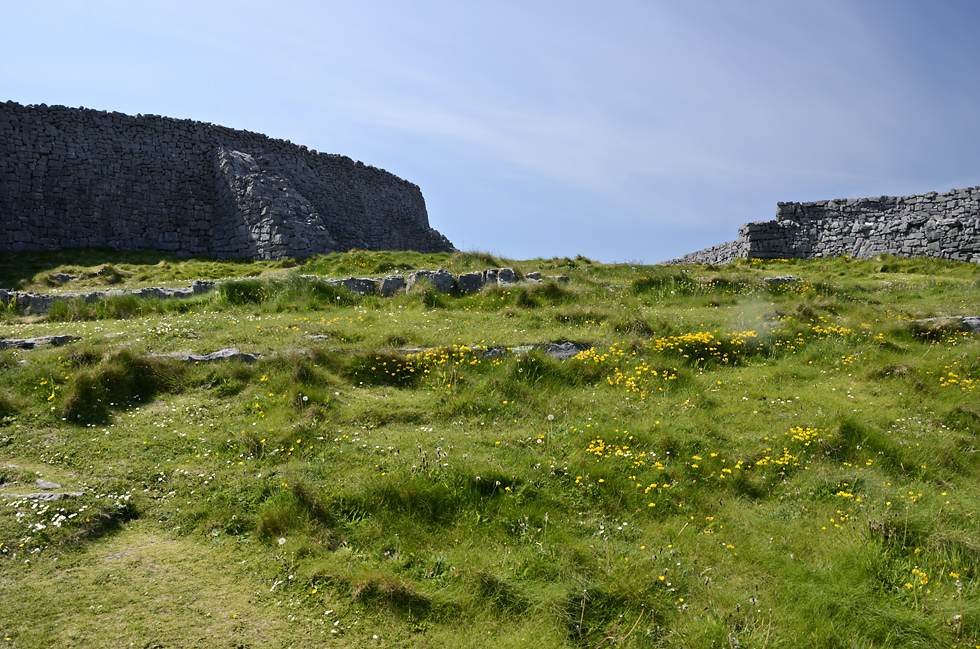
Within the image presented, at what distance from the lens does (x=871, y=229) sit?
2625cm

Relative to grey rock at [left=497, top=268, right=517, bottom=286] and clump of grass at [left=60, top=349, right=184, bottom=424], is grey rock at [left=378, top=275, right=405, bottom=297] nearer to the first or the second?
grey rock at [left=497, top=268, right=517, bottom=286]

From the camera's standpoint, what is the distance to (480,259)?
1994 centimetres

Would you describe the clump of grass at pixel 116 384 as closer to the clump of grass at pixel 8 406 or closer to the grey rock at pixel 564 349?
the clump of grass at pixel 8 406

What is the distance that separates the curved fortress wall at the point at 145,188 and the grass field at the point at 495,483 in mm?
14664

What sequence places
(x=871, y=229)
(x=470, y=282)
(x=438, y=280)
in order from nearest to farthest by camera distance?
(x=438, y=280), (x=470, y=282), (x=871, y=229)

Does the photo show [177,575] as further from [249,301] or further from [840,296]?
[840,296]

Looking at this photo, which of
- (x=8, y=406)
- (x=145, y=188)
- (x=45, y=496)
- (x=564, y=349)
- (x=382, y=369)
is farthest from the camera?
(x=145, y=188)

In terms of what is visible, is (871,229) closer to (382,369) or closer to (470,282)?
(470,282)

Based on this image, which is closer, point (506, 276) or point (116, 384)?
point (116, 384)

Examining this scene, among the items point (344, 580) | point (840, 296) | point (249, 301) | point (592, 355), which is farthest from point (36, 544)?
point (840, 296)

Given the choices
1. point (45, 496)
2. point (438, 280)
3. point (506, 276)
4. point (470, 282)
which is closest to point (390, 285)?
point (438, 280)

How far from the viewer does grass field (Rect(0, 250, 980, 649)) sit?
17.4 feet

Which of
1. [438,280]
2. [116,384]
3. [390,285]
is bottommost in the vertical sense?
[116,384]

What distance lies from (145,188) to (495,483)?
2755 cm
